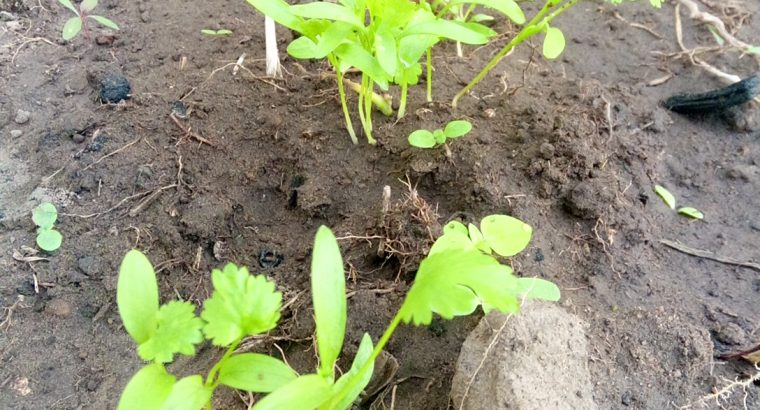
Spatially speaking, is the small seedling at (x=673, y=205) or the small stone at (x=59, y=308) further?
the small seedling at (x=673, y=205)

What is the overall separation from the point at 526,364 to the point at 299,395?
0.51m

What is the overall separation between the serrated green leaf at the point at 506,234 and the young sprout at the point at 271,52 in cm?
100

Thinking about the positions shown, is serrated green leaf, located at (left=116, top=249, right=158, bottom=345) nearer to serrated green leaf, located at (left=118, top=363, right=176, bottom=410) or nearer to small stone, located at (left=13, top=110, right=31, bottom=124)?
serrated green leaf, located at (left=118, top=363, right=176, bottom=410)

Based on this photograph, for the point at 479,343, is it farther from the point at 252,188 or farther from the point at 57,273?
the point at 57,273

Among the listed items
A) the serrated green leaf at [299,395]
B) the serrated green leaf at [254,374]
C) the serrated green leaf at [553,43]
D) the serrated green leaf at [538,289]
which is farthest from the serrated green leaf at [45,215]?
the serrated green leaf at [553,43]

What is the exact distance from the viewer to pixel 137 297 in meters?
1.12

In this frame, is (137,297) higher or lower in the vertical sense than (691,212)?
higher

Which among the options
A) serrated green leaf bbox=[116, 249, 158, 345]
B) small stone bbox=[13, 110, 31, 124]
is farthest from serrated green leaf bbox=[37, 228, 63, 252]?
serrated green leaf bbox=[116, 249, 158, 345]

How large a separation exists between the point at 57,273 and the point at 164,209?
1.11ft

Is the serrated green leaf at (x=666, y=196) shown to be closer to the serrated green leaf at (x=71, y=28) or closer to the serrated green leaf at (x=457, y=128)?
the serrated green leaf at (x=457, y=128)

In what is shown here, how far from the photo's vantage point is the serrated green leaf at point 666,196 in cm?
186

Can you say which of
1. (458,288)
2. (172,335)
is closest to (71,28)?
(172,335)

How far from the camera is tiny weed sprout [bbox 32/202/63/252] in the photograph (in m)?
1.62

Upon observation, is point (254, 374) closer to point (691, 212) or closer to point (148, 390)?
point (148, 390)
